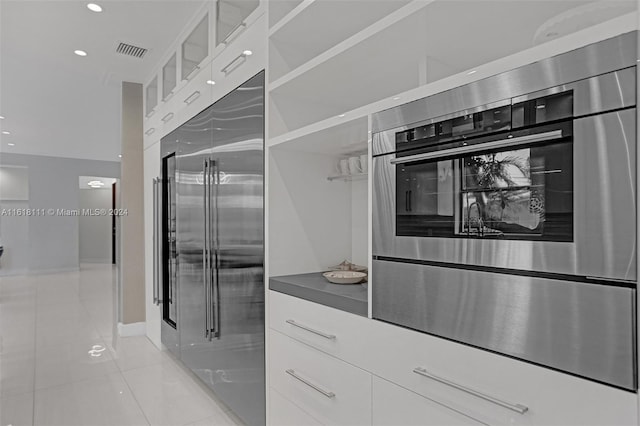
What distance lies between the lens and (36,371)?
308 cm

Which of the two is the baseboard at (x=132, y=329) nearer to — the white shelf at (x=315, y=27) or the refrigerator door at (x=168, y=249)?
the refrigerator door at (x=168, y=249)

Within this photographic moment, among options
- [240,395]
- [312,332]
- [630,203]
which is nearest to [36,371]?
[240,395]

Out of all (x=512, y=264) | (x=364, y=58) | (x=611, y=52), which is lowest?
(x=512, y=264)

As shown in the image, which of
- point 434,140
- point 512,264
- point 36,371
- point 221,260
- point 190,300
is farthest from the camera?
point 36,371

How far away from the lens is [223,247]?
233 centimetres

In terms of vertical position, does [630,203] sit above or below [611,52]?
below

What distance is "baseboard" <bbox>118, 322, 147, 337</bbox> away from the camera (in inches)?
157

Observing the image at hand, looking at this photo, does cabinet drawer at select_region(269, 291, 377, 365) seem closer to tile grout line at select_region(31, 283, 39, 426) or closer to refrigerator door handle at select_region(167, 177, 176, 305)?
refrigerator door handle at select_region(167, 177, 176, 305)

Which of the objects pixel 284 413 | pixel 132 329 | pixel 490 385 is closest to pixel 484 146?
pixel 490 385

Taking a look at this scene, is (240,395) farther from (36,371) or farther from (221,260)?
(36,371)

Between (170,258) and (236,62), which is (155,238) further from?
(236,62)

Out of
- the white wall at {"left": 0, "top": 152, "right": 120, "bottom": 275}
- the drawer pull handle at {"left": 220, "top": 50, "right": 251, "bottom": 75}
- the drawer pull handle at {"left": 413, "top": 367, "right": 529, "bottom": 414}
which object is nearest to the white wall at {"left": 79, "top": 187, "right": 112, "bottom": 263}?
the white wall at {"left": 0, "top": 152, "right": 120, "bottom": 275}

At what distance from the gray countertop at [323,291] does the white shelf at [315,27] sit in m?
1.02

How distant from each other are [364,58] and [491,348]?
117cm
